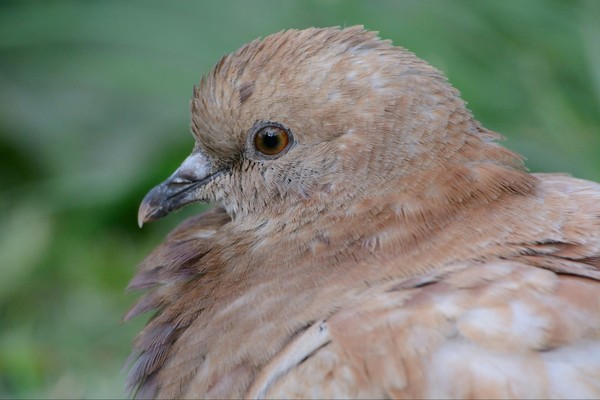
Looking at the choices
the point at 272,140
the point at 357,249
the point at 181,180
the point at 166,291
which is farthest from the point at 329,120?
the point at 166,291

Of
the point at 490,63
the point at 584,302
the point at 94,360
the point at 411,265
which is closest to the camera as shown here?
the point at 584,302

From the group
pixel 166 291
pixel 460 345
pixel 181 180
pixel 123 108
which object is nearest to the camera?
pixel 460 345

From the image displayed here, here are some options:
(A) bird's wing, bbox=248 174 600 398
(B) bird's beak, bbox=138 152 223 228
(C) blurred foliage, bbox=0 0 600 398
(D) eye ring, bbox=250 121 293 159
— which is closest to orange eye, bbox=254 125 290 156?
(D) eye ring, bbox=250 121 293 159

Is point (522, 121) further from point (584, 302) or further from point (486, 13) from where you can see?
point (584, 302)

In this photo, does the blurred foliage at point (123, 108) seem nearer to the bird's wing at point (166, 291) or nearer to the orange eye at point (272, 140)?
the bird's wing at point (166, 291)

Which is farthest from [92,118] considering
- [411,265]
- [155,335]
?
[411,265]

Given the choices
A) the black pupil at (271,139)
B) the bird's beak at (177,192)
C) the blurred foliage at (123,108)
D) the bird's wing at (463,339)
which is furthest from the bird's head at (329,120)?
the blurred foliage at (123,108)

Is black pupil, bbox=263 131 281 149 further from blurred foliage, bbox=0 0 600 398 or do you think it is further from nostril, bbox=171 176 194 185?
blurred foliage, bbox=0 0 600 398

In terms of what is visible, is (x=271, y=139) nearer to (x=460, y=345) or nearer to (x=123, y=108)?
(x=460, y=345)
